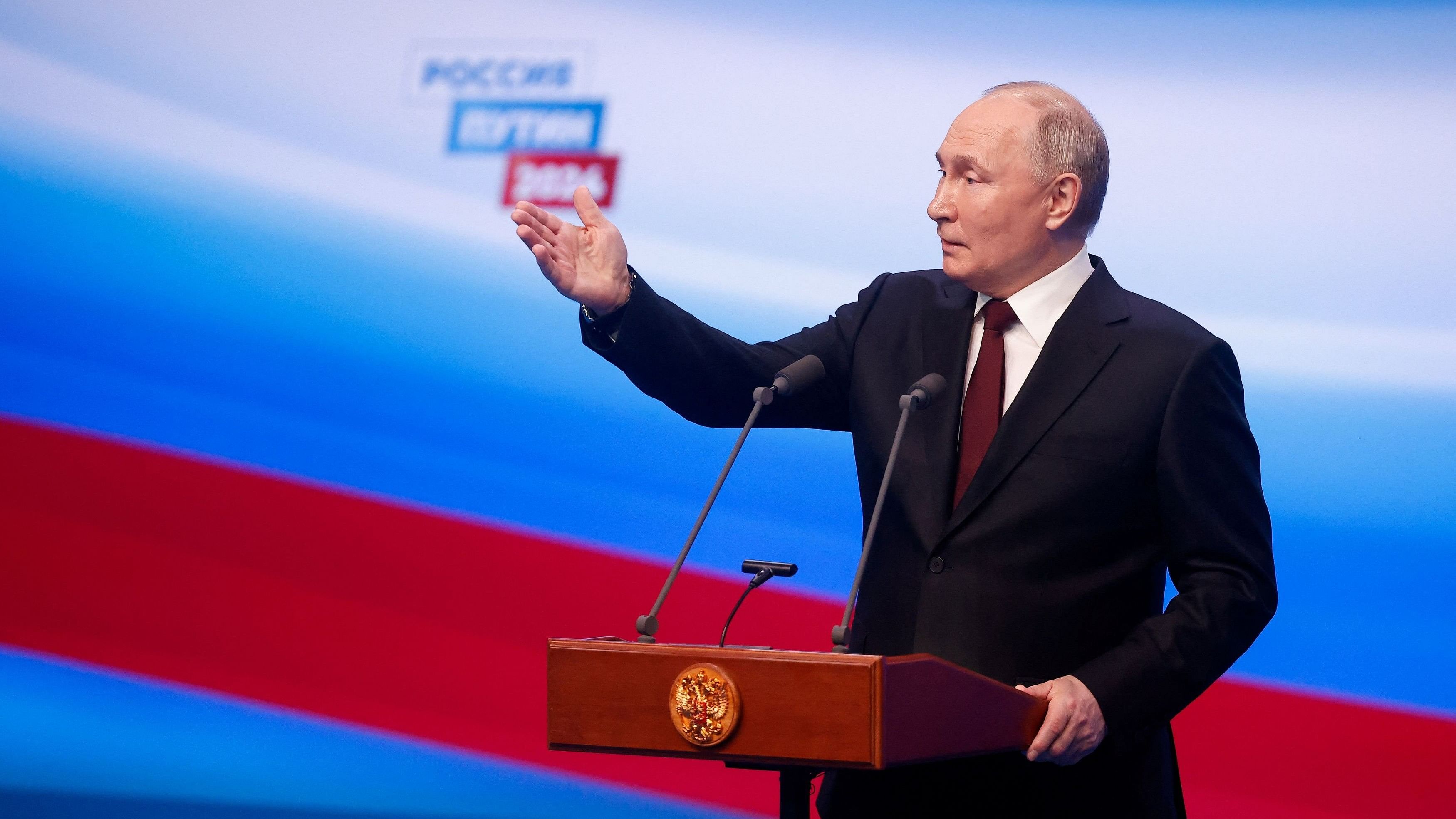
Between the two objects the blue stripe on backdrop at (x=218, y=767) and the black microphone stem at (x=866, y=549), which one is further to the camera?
the blue stripe on backdrop at (x=218, y=767)

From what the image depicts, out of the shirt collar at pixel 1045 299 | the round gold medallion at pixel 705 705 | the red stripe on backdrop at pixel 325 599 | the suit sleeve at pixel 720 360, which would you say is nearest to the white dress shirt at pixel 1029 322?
the shirt collar at pixel 1045 299

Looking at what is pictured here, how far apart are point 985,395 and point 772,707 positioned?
70 centimetres

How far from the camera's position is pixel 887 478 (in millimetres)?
1549

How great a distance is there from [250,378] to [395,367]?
405 millimetres

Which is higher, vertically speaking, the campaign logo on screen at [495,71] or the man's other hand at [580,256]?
the campaign logo on screen at [495,71]

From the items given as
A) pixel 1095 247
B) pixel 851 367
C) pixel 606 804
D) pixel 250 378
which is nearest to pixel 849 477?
pixel 1095 247

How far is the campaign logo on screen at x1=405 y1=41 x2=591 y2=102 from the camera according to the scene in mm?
3619

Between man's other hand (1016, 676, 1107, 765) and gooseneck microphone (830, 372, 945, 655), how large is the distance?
227 millimetres

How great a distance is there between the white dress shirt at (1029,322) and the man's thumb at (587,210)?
0.54 metres

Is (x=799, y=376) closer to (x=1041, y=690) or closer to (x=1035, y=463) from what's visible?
(x=1035, y=463)

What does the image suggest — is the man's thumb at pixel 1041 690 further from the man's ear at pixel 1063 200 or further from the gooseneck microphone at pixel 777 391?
the man's ear at pixel 1063 200

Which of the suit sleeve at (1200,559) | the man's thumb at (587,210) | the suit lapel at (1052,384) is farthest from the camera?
the man's thumb at (587,210)

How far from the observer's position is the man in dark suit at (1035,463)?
176cm

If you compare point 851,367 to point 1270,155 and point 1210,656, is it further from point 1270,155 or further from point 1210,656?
point 1270,155
